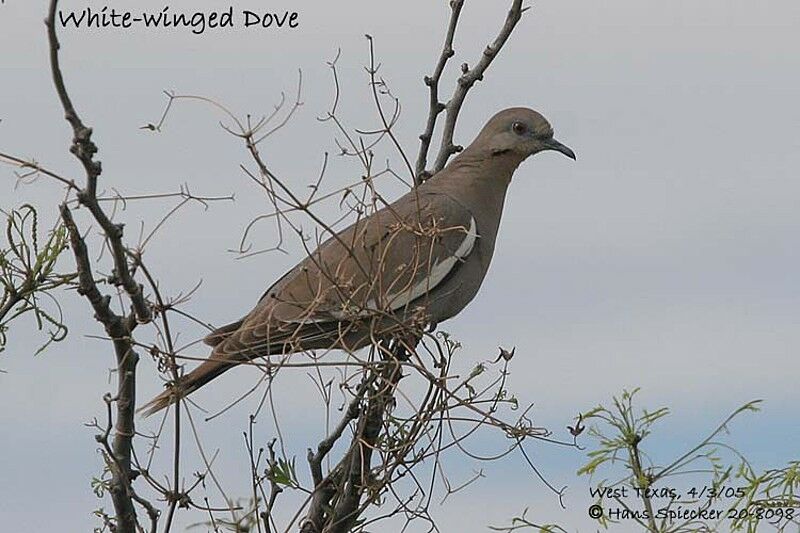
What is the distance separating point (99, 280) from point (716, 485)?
1258 mm

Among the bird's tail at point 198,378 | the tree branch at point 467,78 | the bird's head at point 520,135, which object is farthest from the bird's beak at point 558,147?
the bird's tail at point 198,378

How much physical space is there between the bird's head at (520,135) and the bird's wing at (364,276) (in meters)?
0.48

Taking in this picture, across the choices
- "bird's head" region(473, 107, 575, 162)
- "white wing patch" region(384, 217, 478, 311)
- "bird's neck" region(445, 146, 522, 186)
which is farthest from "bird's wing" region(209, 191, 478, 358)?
"bird's head" region(473, 107, 575, 162)

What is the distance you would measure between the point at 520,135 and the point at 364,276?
1.78 m

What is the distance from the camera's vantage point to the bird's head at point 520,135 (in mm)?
5184

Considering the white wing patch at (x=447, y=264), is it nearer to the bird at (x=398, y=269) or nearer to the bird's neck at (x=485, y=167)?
the bird at (x=398, y=269)

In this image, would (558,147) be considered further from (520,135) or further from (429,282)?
(429,282)

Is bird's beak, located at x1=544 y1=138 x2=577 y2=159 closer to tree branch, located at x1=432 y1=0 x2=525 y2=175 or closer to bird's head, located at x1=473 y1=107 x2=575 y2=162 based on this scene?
bird's head, located at x1=473 y1=107 x2=575 y2=162

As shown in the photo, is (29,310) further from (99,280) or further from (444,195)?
(444,195)

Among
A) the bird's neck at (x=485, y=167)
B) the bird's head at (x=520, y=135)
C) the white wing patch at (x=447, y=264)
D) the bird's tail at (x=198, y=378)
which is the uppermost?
the bird's head at (x=520, y=135)

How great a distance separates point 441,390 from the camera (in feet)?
9.62

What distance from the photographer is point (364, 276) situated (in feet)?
11.8

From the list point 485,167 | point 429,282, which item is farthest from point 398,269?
point 485,167

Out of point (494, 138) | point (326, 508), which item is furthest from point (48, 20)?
point (494, 138)
